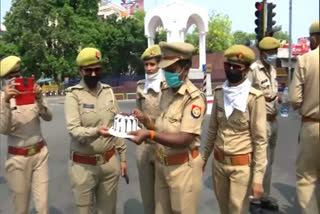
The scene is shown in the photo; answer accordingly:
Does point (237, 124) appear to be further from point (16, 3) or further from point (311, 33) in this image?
point (16, 3)

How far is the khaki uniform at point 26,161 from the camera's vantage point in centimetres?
364

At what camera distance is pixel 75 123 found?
11.0 feet

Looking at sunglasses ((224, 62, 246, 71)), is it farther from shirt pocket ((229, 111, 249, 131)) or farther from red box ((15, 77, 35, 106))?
red box ((15, 77, 35, 106))

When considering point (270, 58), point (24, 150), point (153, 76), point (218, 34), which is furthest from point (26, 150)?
point (218, 34)

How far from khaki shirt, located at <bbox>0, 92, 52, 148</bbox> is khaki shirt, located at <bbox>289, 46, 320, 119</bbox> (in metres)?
2.28

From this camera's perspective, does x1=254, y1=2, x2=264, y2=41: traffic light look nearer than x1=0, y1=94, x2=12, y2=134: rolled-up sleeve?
No

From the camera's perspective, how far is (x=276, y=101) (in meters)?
4.64

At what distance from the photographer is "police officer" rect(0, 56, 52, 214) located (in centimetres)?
359

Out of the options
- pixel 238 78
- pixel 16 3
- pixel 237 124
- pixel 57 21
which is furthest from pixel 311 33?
pixel 16 3

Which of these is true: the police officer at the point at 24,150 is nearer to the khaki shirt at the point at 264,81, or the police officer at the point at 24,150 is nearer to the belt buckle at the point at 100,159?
the belt buckle at the point at 100,159

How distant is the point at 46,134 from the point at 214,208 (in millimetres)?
7219

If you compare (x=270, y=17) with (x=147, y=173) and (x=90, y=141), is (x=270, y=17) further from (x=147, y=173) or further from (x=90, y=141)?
(x=90, y=141)

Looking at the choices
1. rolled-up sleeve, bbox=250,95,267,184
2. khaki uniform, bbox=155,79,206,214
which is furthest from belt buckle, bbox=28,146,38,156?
rolled-up sleeve, bbox=250,95,267,184

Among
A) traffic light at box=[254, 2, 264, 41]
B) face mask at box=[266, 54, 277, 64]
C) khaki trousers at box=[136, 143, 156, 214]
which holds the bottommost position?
khaki trousers at box=[136, 143, 156, 214]
